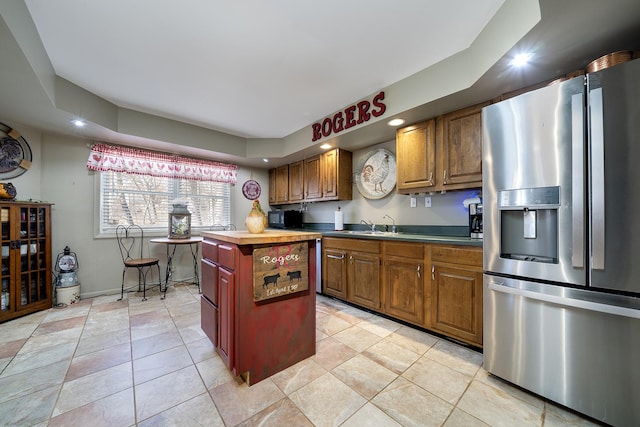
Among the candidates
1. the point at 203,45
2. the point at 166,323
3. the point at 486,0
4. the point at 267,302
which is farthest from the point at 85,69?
the point at 486,0

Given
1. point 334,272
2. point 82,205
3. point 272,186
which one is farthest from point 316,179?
point 82,205

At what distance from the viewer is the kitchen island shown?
5.10ft

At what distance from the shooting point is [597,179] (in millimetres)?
1274

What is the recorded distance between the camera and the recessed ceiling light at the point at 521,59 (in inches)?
64.3

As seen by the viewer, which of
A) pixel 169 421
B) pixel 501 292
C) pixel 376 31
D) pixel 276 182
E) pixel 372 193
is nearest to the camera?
pixel 169 421

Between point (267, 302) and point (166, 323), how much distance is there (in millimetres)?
1627

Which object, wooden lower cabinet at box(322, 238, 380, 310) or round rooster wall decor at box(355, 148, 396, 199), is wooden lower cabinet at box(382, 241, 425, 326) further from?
round rooster wall decor at box(355, 148, 396, 199)

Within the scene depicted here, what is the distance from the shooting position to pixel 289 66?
7.27ft

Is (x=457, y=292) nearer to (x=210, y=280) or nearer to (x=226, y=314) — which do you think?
(x=226, y=314)

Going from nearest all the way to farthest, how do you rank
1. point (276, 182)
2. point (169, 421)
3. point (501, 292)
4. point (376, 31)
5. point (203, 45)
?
point (169, 421), point (501, 292), point (376, 31), point (203, 45), point (276, 182)

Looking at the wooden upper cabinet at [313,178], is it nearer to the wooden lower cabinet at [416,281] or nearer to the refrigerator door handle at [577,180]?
the wooden lower cabinet at [416,281]

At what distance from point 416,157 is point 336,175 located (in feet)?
4.14

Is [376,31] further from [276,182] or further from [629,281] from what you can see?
[276,182]

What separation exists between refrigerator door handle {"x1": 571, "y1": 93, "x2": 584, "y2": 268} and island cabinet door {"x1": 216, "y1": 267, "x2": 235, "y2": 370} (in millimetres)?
1990
